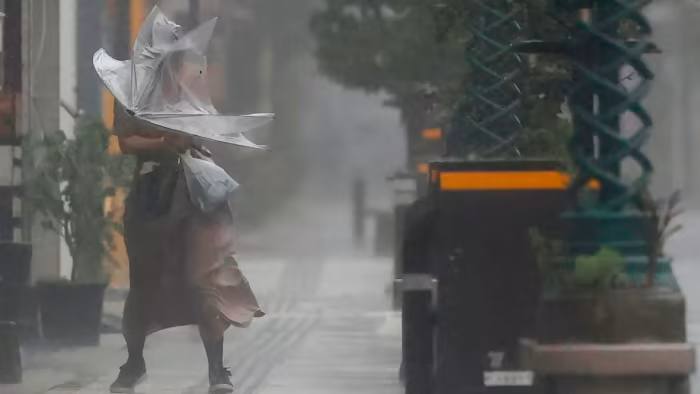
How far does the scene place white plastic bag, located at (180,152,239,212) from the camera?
11109 mm

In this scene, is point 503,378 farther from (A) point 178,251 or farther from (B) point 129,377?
(B) point 129,377

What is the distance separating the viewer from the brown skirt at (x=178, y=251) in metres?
11.2

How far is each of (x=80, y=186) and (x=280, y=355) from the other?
6.75 ft

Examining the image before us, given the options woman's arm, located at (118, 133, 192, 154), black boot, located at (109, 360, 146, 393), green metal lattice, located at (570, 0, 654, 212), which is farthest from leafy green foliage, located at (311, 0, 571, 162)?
green metal lattice, located at (570, 0, 654, 212)

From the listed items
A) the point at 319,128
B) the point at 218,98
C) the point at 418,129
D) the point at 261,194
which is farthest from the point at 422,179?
the point at 319,128

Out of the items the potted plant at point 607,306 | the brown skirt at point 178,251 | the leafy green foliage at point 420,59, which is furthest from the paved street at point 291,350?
the potted plant at point 607,306

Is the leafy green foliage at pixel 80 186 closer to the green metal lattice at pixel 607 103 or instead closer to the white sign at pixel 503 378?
the white sign at pixel 503 378

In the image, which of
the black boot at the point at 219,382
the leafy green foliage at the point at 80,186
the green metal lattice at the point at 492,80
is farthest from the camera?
the leafy green foliage at the point at 80,186

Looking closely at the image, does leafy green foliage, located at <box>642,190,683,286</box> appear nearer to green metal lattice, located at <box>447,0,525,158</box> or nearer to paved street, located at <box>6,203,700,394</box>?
paved street, located at <box>6,203,700,394</box>

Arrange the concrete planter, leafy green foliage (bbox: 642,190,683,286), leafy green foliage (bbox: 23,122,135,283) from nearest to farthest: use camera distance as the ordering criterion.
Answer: the concrete planter < leafy green foliage (bbox: 642,190,683,286) < leafy green foliage (bbox: 23,122,135,283)

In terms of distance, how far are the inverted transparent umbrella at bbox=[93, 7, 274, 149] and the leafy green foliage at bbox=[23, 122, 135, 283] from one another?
319 cm

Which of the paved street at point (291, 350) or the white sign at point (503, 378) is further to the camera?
the paved street at point (291, 350)

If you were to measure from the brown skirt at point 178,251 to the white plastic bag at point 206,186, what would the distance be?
0.07m

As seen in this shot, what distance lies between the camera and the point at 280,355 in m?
14.6
